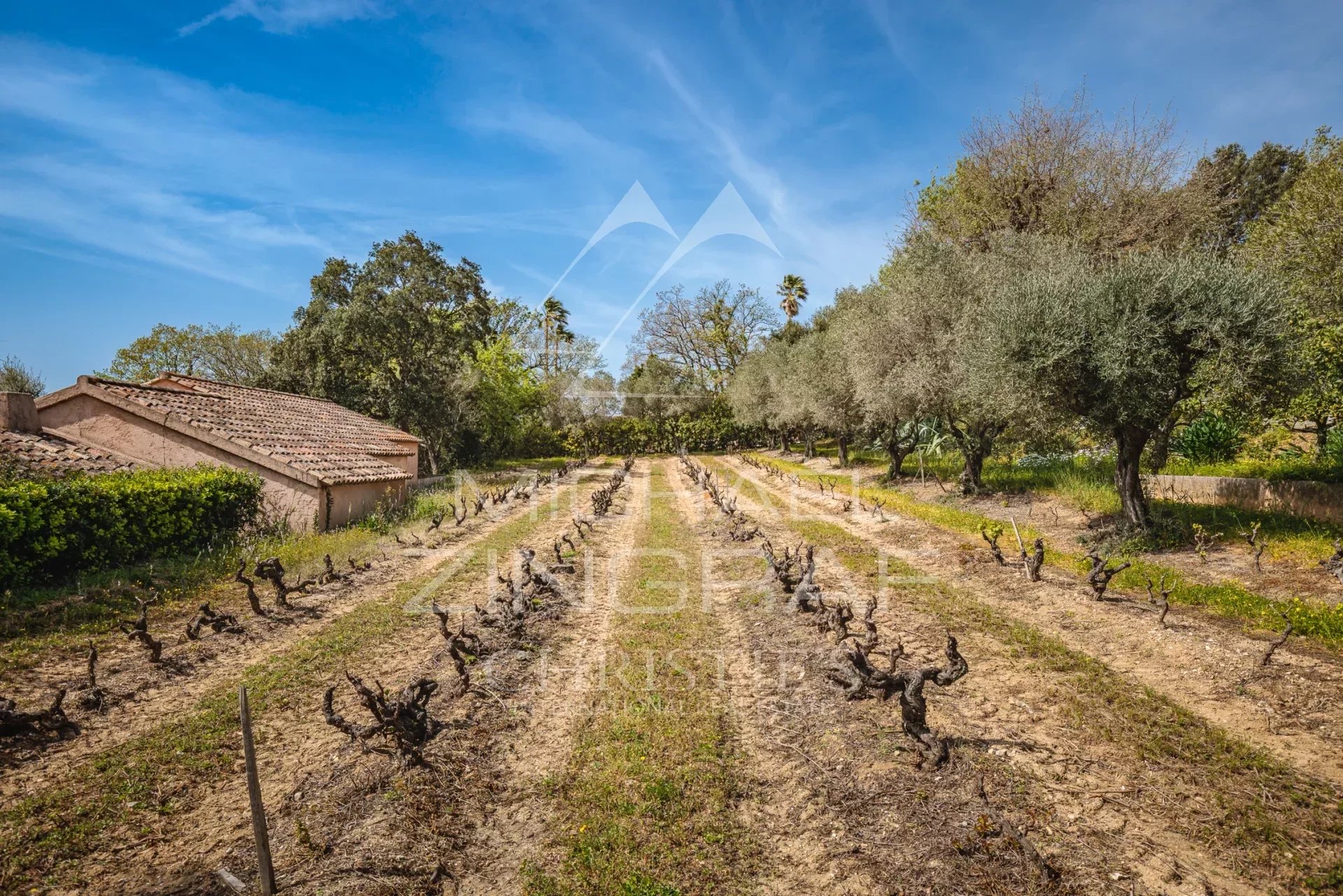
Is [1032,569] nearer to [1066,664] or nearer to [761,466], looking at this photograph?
[1066,664]

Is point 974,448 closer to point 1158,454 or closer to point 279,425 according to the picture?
point 1158,454

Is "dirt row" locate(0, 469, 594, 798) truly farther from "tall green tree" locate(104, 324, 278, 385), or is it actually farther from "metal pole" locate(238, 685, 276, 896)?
"tall green tree" locate(104, 324, 278, 385)

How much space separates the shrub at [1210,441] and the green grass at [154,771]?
22254mm

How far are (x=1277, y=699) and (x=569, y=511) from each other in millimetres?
17772

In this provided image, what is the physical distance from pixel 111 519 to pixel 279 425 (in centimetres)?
867

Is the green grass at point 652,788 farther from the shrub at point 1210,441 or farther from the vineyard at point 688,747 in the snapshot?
the shrub at point 1210,441

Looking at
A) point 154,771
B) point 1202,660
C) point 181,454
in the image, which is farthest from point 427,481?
point 1202,660

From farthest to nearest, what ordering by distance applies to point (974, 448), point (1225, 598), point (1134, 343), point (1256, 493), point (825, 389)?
point (825, 389), point (974, 448), point (1256, 493), point (1134, 343), point (1225, 598)

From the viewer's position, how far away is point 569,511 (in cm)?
2059

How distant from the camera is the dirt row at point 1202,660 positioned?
5227 millimetres

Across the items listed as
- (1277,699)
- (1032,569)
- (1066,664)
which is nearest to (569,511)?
(1032,569)

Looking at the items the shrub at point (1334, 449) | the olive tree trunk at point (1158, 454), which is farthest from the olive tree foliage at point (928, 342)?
the shrub at point (1334, 449)

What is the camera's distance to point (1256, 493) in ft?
41.4

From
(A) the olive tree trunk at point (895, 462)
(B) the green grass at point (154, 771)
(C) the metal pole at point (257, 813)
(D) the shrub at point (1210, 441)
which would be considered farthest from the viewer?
(A) the olive tree trunk at point (895, 462)
